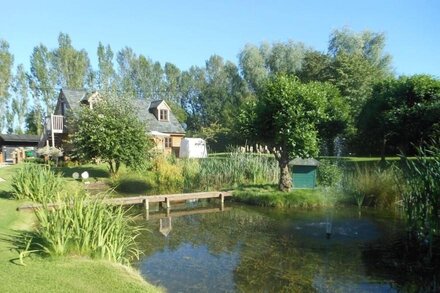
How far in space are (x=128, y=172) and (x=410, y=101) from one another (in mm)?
14741

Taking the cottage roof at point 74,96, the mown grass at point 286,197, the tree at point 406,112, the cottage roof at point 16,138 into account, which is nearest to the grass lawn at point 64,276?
the mown grass at point 286,197

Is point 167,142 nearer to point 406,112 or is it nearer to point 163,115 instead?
point 163,115

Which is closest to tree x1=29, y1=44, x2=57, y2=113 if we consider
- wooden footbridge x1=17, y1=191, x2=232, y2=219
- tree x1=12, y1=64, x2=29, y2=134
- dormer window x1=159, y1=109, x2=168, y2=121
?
tree x1=12, y1=64, x2=29, y2=134

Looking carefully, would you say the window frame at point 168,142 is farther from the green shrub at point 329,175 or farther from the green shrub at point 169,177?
the green shrub at point 329,175

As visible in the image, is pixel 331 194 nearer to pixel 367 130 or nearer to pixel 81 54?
pixel 367 130

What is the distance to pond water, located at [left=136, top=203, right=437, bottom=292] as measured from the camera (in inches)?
277

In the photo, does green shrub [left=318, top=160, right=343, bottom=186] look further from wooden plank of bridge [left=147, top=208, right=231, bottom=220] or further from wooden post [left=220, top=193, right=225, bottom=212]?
wooden plank of bridge [left=147, top=208, right=231, bottom=220]

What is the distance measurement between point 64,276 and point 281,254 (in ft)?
15.8

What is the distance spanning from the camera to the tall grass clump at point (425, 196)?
7188 mm

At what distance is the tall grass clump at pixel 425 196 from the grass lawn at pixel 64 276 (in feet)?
17.1

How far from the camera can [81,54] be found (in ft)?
163

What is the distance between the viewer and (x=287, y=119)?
14.6 meters

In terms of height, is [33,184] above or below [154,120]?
below

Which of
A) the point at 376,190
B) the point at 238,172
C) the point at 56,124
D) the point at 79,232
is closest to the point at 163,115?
the point at 56,124
